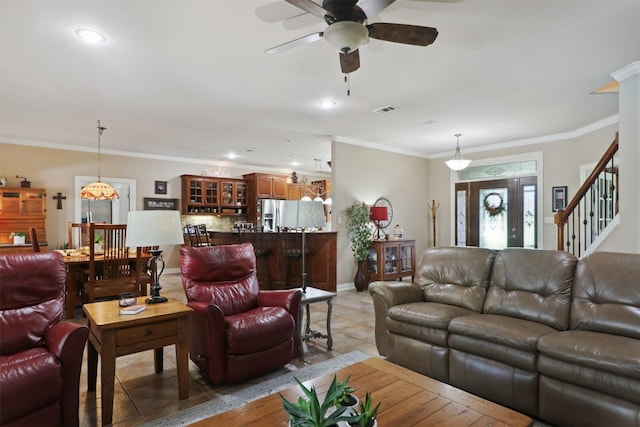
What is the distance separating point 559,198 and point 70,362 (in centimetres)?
702

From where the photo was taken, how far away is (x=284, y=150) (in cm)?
737

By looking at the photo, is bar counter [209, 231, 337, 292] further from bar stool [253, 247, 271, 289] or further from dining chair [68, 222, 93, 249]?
dining chair [68, 222, 93, 249]

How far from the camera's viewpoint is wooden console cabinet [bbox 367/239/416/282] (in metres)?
6.34

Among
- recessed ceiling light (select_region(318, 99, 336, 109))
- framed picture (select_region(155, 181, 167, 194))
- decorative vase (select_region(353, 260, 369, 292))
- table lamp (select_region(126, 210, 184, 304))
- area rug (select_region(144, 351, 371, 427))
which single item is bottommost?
area rug (select_region(144, 351, 371, 427))

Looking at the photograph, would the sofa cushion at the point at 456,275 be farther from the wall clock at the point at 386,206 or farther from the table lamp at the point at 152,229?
the wall clock at the point at 386,206

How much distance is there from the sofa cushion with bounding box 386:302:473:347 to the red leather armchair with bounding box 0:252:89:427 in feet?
7.49

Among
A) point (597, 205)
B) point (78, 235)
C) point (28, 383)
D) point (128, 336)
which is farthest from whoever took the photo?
point (78, 235)

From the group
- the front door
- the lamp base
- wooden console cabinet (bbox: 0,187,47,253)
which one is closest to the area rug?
the lamp base

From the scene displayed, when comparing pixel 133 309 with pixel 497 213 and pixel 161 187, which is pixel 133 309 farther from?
pixel 497 213

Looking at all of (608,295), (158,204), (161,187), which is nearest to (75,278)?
(158,204)

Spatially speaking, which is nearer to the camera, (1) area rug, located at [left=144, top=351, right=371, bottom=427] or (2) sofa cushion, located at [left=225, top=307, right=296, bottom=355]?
(1) area rug, located at [left=144, top=351, right=371, bottom=427]

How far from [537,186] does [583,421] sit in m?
5.27

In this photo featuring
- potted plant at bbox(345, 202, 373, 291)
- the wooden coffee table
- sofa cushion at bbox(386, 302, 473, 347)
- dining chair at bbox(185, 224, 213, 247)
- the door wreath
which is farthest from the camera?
the door wreath

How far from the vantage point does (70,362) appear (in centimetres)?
199
